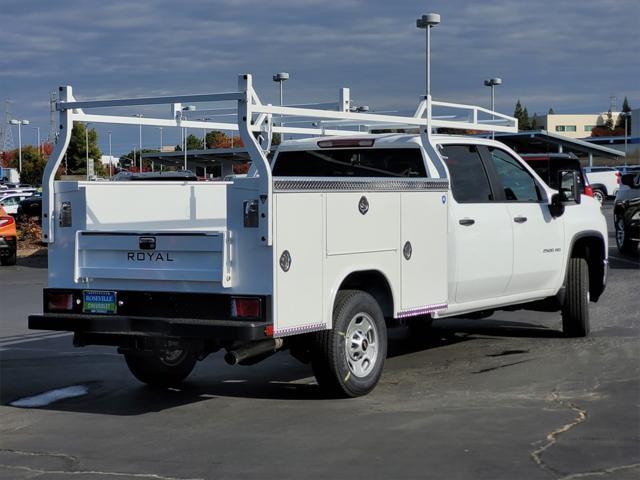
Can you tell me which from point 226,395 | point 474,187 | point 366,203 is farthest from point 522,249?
point 226,395

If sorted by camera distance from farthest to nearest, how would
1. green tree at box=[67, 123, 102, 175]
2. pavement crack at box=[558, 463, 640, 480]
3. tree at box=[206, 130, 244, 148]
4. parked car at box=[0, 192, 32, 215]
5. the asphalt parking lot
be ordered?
green tree at box=[67, 123, 102, 175], parked car at box=[0, 192, 32, 215], tree at box=[206, 130, 244, 148], the asphalt parking lot, pavement crack at box=[558, 463, 640, 480]

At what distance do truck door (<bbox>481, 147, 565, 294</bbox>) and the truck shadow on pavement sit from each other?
1.14 m

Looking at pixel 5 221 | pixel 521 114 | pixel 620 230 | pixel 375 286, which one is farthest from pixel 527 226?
pixel 521 114

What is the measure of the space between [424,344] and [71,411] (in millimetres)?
4296

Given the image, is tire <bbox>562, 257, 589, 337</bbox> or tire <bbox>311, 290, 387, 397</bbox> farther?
tire <bbox>562, 257, 589, 337</bbox>

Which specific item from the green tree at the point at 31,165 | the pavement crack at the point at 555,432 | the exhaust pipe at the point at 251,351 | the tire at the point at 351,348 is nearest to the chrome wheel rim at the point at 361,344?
the tire at the point at 351,348

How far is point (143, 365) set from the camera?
8.84 metres

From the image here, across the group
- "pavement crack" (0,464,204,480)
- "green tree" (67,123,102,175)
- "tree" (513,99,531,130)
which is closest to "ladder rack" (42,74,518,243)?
"pavement crack" (0,464,204,480)

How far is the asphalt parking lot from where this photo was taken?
6.19 meters

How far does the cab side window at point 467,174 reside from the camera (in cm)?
950

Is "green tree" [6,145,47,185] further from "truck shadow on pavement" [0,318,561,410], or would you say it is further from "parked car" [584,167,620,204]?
"truck shadow on pavement" [0,318,561,410]

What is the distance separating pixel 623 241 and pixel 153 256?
15638 millimetres

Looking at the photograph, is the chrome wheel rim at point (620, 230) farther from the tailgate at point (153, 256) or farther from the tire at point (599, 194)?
the tire at point (599, 194)

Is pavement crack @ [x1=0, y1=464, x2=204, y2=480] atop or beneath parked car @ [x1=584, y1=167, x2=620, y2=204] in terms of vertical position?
beneath
